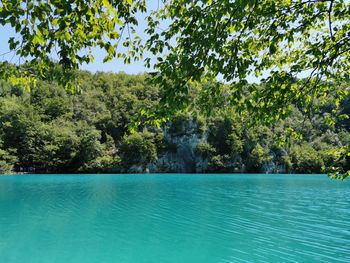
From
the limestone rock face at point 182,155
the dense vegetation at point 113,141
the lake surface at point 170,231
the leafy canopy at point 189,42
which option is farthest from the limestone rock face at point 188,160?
the leafy canopy at point 189,42

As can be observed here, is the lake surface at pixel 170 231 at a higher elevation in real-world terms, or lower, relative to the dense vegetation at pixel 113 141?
lower

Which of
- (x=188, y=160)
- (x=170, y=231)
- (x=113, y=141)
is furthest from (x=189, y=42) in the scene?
(x=113, y=141)

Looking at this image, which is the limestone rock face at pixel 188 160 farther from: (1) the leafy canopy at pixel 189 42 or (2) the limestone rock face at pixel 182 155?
(1) the leafy canopy at pixel 189 42

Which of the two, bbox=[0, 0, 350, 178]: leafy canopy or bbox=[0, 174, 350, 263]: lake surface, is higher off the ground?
bbox=[0, 0, 350, 178]: leafy canopy

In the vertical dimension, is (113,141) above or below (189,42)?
above

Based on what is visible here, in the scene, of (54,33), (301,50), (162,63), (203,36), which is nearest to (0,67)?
(54,33)

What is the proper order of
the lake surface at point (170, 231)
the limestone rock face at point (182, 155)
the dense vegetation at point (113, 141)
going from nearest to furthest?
the lake surface at point (170, 231) < the dense vegetation at point (113, 141) < the limestone rock face at point (182, 155)

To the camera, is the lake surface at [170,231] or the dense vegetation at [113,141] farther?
the dense vegetation at [113,141]

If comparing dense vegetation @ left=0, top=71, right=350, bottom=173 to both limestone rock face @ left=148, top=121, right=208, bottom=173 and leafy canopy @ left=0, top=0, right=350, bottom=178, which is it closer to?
limestone rock face @ left=148, top=121, right=208, bottom=173

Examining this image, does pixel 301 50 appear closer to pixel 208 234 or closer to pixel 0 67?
pixel 0 67

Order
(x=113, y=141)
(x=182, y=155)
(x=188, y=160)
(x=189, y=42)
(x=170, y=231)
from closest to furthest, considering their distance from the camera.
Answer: (x=189, y=42) → (x=170, y=231) → (x=188, y=160) → (x=182, y=155) → (x=113, y=141)

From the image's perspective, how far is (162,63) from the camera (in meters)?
3.57

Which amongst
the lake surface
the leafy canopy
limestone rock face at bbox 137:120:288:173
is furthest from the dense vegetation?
the leafy canopy

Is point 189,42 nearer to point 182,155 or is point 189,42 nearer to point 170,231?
point 170,231
